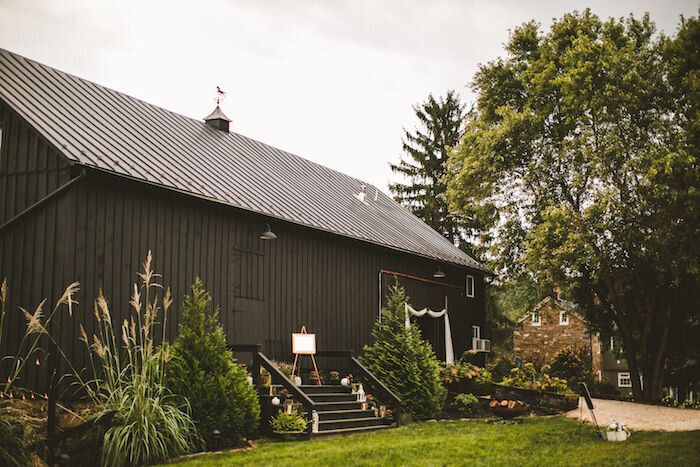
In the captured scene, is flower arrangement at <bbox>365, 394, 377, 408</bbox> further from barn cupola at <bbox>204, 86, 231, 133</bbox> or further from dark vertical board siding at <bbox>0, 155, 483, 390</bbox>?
barn cupola at <bbox>204, 86, 231, 133</bbox>

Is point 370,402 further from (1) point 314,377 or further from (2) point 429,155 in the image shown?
(2) point 429,155

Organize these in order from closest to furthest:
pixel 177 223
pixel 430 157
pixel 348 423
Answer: pixel 348 423, pixel 177 223, pixel 430 157

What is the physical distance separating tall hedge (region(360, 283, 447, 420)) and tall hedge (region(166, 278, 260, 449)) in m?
4.01

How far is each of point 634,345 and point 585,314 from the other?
1.89 m

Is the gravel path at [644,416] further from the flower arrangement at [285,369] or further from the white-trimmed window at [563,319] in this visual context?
the white-trimmed window at [563,319]

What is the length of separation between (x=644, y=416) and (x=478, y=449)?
6.33m

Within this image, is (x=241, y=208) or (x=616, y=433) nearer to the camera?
(x=616, y=433)

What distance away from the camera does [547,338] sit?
35.2 meters

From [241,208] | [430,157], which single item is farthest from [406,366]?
[430,157]

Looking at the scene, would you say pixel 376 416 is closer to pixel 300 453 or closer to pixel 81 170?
pixel 300 453

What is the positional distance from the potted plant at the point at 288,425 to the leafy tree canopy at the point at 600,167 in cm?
976

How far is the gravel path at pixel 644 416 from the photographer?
1192 centimetres

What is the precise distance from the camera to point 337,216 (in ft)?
54.5

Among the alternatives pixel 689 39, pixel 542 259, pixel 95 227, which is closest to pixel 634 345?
pixel 542 259
